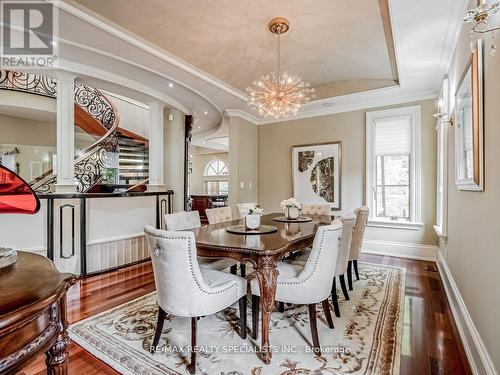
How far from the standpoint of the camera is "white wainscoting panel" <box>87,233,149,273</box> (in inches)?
141

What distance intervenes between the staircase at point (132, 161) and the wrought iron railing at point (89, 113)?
27cm

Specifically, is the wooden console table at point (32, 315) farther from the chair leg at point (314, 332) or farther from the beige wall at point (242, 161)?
the beige wall at point (242, 161)

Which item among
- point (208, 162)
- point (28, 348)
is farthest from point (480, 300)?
point (208, 162)

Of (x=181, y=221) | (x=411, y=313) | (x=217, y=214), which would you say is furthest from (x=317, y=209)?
(x=181, y=221)

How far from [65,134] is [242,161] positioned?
3.01m

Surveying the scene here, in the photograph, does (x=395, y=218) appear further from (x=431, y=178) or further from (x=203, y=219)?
(x=203, y=219)

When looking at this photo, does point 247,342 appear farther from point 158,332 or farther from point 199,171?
point 199,171

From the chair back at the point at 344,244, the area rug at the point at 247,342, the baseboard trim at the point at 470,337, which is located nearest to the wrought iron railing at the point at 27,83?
the area rug at the point at 247,342

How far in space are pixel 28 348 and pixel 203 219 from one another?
24.6 feet

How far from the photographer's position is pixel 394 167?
4.53 metres

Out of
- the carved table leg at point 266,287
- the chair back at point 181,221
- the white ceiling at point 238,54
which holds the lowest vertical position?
the carved table leg at point 266,287

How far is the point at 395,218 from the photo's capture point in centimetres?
455

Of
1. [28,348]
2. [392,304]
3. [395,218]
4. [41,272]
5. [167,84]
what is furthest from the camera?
[395,218]

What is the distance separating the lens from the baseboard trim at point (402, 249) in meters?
4.20
